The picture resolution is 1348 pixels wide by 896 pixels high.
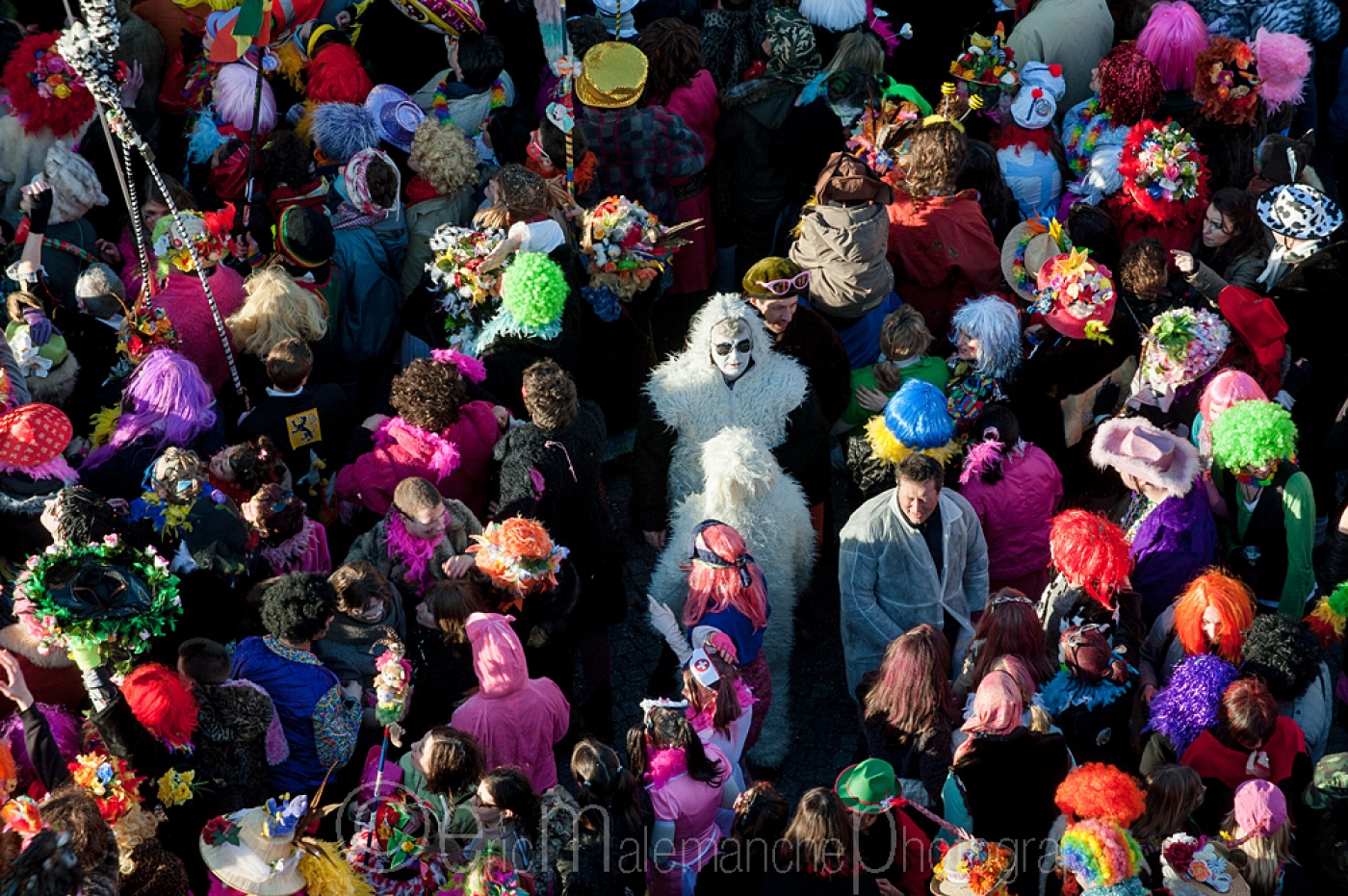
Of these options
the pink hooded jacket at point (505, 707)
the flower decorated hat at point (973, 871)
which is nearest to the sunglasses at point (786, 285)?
the pink hooded jacket at point (505, 707)

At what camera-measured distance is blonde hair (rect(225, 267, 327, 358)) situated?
625 cm

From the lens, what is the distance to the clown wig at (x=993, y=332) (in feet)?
20.9

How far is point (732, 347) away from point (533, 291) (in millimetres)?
1003

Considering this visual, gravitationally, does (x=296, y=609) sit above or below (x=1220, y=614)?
above

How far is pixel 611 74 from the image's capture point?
24.4ft

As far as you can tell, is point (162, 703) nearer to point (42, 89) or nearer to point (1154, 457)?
point (1154, 457)

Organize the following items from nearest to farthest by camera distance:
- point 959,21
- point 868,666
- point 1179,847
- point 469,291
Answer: point 1179,847 → point 868,666 → point 469,291 → point 959,21

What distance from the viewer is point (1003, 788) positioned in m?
4.74

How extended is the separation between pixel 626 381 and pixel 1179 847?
12.3ft

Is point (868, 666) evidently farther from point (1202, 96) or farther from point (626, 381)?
point (1202, 96)

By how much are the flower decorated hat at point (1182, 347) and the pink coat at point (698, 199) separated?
9.25ft

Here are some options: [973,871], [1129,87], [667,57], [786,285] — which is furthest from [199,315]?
[1129,87]

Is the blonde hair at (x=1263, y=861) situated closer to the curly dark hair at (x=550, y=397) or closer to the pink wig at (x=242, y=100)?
the curly dark hair at (x=550, y=397)

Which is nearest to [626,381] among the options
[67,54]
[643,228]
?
[643,228]
